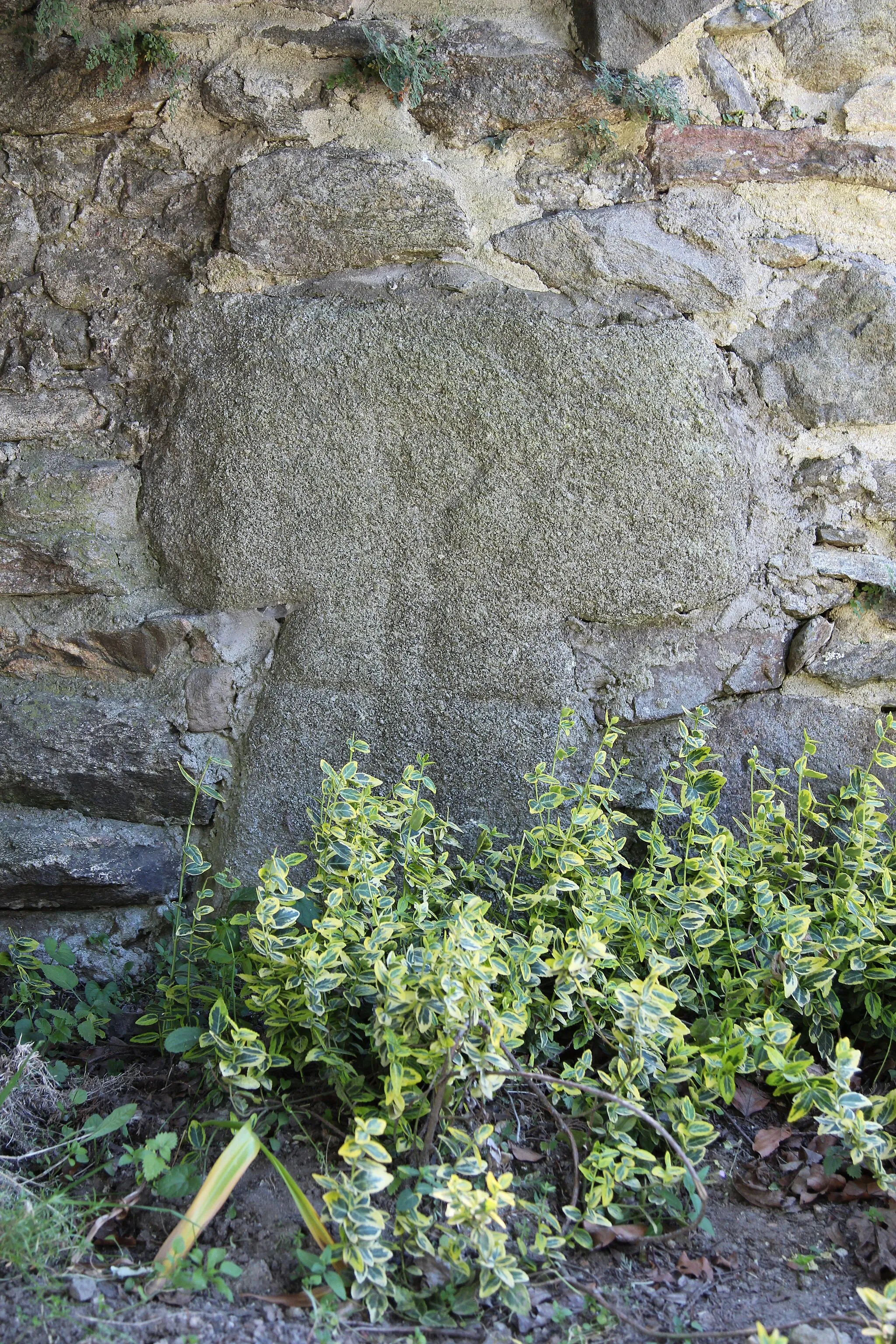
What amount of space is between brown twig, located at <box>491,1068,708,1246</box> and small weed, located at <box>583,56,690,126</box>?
174 cm

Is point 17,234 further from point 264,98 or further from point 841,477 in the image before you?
point 841,477

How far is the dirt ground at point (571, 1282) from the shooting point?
1239mm

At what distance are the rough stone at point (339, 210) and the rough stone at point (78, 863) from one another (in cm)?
121

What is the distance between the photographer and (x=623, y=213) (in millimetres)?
1973

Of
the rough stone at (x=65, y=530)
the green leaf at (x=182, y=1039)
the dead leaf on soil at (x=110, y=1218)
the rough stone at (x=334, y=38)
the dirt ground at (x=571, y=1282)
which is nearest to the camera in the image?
the dirt ground at (x=571, y=1282)

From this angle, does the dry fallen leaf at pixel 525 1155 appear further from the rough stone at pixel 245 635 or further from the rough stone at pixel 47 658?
Answer: the rough stone at pixel 47 658

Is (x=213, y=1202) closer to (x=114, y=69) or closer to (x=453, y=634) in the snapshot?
(x=453, y=634)

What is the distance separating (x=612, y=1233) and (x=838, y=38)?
7.20 feet

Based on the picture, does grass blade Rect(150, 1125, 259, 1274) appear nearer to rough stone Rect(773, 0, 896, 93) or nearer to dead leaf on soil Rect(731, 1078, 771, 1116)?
dead leaf on soil Rect(731, 1078, 771, 1116)

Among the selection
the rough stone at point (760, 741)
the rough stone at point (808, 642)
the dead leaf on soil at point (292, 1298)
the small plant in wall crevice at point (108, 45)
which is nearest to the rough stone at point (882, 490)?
the rough stone at point (808, 642)

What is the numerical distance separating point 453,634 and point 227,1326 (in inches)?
46.1

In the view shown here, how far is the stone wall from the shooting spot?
1945 mm

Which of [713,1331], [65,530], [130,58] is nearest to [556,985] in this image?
[713,1331]

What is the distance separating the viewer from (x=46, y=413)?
206 cm
